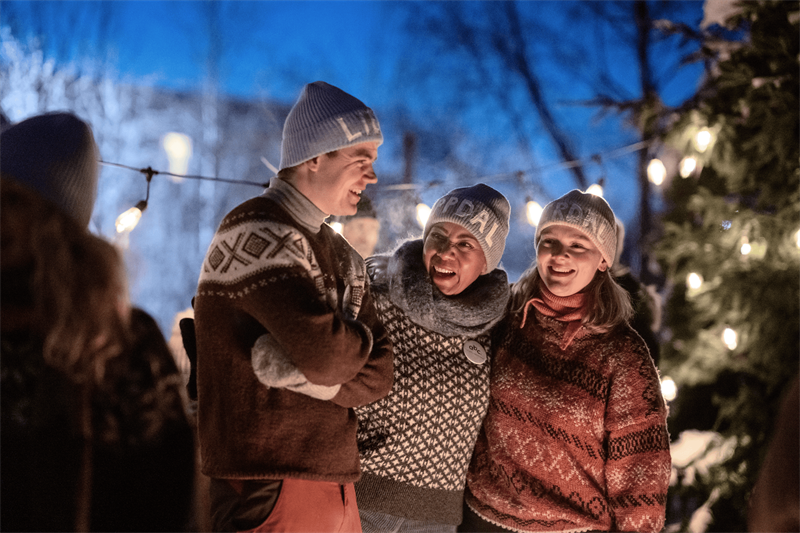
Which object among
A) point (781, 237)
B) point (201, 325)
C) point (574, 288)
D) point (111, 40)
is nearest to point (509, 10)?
point (111, 40)

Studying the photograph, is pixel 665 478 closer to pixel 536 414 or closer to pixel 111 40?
pixel 536 414

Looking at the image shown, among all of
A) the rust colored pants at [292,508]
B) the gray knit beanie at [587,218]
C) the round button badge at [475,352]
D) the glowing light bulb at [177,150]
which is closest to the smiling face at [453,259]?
the round button badge at [475,352]

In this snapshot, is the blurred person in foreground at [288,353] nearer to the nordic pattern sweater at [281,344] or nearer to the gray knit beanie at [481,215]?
the nordic pattern sweater at [281,344]

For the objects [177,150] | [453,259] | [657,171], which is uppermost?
[177,150]

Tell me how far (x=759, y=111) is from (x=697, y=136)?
0.40 m

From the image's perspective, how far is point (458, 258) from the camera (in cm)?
207

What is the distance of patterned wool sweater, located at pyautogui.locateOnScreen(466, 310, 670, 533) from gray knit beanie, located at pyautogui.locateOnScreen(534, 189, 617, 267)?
12.9 inches

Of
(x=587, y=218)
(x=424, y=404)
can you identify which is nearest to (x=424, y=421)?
(x=424, y=404)

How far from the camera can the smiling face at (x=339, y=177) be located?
1.55m

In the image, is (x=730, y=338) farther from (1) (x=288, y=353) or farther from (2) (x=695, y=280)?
(1) (x=288, y=353)

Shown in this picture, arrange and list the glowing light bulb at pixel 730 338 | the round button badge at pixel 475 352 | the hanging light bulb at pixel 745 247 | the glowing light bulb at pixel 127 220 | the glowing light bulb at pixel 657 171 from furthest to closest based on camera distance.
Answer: the glowing light bulb at pixel 657 171, the glowing light bulb at pixel 730 338, the hanging light bulb at pixel 745 247, the glowing light bulb at pixel 127 220, the round button badge at pixel 475 352

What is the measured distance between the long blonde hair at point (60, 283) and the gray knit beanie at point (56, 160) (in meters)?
0.10

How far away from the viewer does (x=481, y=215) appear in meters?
2.08

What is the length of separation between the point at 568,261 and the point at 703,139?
2.47 m
